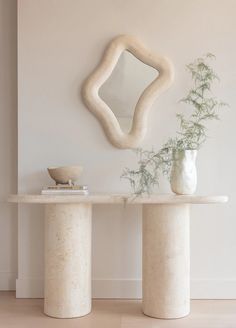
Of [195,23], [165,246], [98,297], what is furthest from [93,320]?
[195,23]

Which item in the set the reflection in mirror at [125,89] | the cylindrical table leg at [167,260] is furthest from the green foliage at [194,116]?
the cylindrical table leg at [167,260]

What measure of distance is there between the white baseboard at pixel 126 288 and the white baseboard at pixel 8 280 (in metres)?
0.16

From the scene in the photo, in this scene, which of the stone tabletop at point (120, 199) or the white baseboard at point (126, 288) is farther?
the white baseboard at point (126, 288)

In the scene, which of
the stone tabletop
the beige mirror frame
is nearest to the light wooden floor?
the stone tabletop

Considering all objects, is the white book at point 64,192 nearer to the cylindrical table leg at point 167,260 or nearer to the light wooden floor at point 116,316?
A: the cylindrical table leg at point 167,260

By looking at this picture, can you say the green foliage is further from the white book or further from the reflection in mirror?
the white book

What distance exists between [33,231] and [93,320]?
76 centimetres

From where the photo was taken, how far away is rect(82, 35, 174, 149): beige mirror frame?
2.71 m

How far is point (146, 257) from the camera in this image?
2.39 metres

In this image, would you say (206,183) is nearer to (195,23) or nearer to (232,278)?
(232,278)

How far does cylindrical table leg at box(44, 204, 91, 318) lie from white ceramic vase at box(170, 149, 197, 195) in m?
0.56

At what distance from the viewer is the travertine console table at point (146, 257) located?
2.33 metres

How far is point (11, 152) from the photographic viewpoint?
9.57 ft

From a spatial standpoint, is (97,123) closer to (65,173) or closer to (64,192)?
(65,173)
